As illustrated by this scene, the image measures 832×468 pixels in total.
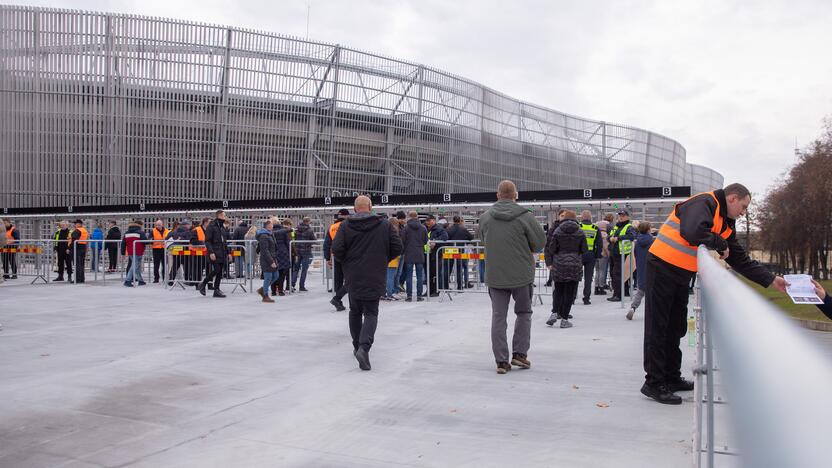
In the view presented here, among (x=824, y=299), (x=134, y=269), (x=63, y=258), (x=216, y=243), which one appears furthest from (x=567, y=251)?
(x=63, y=258)

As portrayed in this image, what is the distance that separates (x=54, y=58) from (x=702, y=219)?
3445 centimetres

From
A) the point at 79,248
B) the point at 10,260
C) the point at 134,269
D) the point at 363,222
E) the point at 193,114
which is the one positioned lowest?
the point at 10,260

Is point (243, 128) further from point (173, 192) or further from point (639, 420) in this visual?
point (639, 420)

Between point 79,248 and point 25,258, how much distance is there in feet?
11.9

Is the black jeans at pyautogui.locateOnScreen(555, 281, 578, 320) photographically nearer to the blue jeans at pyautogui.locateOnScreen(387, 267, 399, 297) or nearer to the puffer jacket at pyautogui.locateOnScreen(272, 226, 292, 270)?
the blue jeans at pyautogui.locateOnScreen(387, 267, 399, 297)

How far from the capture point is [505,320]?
7148mm

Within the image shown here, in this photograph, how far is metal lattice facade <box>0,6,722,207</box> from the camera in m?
32.5

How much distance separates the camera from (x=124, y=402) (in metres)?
5.78

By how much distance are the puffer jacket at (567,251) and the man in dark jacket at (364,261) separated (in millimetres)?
3656

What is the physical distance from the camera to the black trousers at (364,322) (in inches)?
290

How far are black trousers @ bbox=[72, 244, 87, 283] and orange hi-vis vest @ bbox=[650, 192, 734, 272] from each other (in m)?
17.3

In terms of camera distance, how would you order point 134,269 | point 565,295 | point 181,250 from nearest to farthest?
point 565,295 → point 181,250 → point 134,269

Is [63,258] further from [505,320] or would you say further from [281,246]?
[505,320]

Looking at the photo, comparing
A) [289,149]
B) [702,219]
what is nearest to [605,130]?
[289,149]
